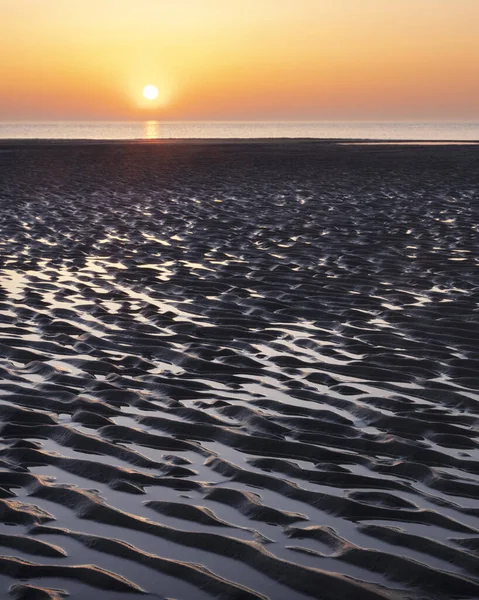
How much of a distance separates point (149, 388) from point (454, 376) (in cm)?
288

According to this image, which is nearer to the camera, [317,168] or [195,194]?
[195,194]

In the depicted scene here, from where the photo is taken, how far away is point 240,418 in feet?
23.1

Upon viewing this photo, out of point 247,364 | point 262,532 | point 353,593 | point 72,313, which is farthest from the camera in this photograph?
point 72,313

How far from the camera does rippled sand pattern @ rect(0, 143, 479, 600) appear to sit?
184 inches

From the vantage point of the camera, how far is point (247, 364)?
28.5 ft

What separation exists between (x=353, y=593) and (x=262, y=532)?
0.82 meters

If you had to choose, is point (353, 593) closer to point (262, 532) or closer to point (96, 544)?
point (262, 532)

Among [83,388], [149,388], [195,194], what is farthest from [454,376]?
[195,194]

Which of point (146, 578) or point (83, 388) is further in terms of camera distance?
point (83, 388)

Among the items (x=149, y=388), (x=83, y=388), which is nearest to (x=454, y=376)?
(x=149, y=388)

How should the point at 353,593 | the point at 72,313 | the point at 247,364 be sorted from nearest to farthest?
the point at 353,593
the point at 247,364
the point at 72,313

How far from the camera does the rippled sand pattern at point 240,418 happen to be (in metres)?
4.67

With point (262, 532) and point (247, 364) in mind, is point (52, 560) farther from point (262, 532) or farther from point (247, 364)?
point (247, 364)

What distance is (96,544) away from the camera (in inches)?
192
